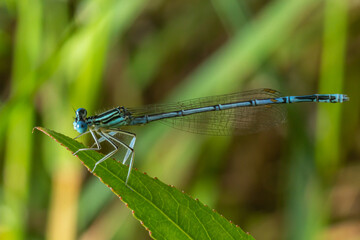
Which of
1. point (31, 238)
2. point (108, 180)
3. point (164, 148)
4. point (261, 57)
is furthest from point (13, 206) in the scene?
point (261, 57)

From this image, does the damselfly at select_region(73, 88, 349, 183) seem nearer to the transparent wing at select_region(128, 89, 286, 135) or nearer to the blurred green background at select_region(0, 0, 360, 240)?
the transparent wing at select_region(128, 89, 286, 135)

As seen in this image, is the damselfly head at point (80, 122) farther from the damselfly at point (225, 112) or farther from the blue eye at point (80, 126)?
the damselfly at point (225, 112)

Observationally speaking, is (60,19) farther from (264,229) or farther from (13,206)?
(264,229)

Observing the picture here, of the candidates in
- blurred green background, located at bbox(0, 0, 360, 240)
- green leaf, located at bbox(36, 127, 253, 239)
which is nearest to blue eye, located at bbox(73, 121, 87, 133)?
blurred green background, located at bbox(0, 0, 360, 240)

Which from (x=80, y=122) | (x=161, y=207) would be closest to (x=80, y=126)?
(x=80, y=122)

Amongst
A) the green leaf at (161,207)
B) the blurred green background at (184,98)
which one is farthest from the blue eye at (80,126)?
the green leaf at (161,207)

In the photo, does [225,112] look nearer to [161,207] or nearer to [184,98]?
[184,98]
